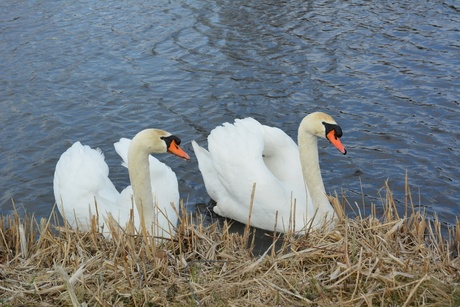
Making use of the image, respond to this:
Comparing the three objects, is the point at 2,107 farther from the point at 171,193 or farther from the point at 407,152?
the point at 407,152

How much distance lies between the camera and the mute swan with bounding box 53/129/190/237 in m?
7.25

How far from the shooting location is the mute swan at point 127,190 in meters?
7.25

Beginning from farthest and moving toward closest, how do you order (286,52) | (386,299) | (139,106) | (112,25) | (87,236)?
1. (112,25)
2. (286,52)
3. (139,106)
4. (87,236)
5. (386,299)

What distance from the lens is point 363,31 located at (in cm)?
1387

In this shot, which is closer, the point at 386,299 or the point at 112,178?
the point at 386,299

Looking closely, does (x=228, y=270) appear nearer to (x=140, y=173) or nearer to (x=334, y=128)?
(x=140, y=173)

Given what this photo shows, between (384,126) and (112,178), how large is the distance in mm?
3581

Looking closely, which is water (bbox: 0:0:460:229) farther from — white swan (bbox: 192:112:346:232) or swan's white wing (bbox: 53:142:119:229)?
swan's white wing (bbox: 53:142:119:229)

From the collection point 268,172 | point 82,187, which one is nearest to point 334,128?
point 268,172

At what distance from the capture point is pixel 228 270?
228 inches

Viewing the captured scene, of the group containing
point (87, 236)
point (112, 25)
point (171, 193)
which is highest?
point (87, 236)

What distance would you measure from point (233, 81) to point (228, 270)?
6.67 meters

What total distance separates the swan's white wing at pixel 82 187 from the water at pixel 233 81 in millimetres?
854

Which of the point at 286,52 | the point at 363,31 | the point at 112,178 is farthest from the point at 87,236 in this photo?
the point at 363,31
